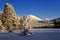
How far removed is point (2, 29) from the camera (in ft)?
635

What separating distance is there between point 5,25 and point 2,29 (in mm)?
4640

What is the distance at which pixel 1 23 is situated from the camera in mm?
194625

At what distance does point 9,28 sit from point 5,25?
5100 mm

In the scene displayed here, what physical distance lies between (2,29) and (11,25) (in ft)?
29.1

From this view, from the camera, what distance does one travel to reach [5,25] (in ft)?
642

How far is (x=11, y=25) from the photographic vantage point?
196875mm

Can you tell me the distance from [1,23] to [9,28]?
29.0 feet

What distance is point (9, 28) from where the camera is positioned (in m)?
198

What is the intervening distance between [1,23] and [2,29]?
17.6ft

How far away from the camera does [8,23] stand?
198m

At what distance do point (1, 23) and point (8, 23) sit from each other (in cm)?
688

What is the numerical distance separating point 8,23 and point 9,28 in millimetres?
4501
